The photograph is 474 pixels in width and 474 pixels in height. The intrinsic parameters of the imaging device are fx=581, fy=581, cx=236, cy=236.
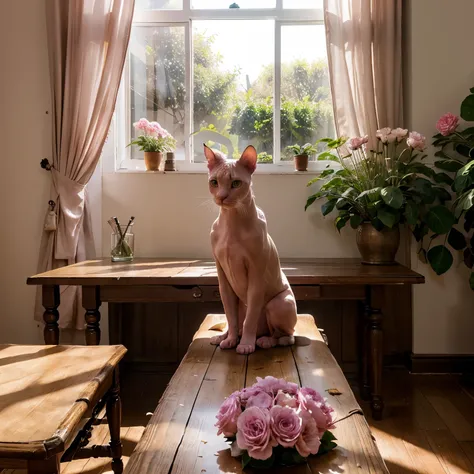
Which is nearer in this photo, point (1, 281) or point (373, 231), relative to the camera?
point (373, 231)

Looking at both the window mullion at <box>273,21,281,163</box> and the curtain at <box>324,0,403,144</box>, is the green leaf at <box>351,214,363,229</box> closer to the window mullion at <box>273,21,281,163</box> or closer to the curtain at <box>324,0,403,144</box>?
the curtain at <box>324,0,403,144</box>

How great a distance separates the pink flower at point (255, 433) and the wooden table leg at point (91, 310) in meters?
1.83

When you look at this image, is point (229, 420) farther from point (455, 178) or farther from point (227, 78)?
point (227, 78)

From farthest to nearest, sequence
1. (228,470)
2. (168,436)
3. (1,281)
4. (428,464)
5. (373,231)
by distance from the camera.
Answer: (1,281) → (373,231) → (428,464) → (168,436) → (228,470)

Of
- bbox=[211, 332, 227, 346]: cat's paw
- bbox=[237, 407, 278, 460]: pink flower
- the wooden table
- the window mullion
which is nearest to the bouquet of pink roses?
bbox=[237, 407, 278, 460]: pink flower

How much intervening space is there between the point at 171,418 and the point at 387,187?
2.03m

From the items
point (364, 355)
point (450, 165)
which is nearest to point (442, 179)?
point (450, 165)

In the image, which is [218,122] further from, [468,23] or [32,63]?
[468,23]

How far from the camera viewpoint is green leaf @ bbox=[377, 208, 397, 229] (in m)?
2.88

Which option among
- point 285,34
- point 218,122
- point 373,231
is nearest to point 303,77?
point 285,34

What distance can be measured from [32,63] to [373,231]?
225 cm

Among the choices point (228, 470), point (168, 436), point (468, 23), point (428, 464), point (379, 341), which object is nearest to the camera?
point (228, 470)

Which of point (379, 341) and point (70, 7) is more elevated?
Answer: point (70, 7)

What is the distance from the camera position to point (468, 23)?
3322 millimetres
